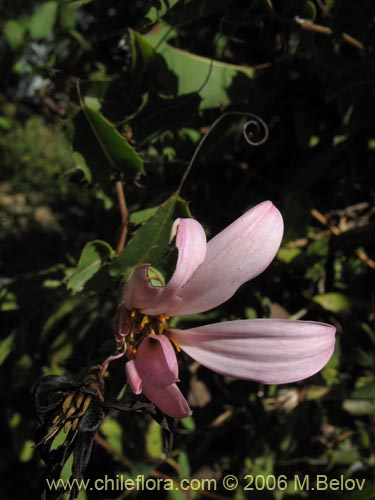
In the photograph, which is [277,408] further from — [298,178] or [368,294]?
[298,178]

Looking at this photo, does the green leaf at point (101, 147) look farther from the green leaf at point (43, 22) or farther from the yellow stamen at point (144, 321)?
the green leaf at point (43, 22)

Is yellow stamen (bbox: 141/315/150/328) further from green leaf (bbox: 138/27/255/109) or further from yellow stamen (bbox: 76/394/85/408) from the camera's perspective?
green leaf (bbox: 138/27/255/109)

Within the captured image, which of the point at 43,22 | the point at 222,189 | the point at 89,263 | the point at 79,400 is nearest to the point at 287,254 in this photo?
the point at 222,189

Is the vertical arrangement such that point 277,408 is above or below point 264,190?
below

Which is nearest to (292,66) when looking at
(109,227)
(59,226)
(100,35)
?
(100,35)

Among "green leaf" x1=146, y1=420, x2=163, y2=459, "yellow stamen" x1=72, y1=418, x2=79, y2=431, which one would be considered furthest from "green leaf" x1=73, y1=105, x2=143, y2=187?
"green leaf" x1=146, y1=420, x2=163, y2=459

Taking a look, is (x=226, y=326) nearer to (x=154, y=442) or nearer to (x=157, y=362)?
(x=157, y=362)

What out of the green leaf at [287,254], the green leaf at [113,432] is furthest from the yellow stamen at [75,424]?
the green leaf at [113,432]
